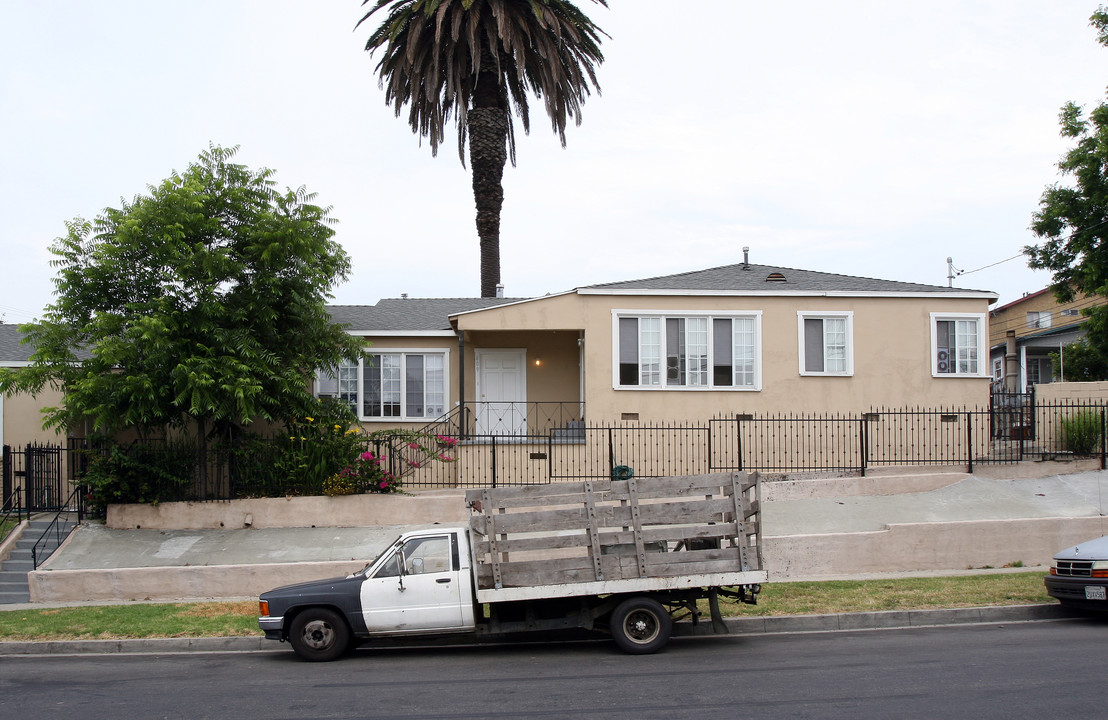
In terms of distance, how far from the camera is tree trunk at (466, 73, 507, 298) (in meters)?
26.1

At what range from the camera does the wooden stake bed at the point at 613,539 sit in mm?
9953

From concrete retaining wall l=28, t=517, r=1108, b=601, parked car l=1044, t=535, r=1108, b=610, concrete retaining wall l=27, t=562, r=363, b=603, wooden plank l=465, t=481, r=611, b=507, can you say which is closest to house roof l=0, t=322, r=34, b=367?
concrete retaining wall l=27, t=562, r=363, b=603

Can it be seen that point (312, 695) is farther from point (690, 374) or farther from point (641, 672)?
point (690, 374)

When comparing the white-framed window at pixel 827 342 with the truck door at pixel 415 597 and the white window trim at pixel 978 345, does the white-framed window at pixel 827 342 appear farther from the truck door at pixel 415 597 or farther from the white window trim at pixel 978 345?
the truck door at pixel 415 597

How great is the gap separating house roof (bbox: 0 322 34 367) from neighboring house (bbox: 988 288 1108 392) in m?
30.5

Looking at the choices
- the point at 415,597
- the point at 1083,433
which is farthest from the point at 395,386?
the point at 1083,433

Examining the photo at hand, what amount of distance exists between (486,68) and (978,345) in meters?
14.7

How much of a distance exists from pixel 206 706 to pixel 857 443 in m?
15.3

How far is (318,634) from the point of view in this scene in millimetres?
10289

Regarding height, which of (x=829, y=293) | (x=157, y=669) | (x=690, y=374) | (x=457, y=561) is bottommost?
(x=157, y=669)

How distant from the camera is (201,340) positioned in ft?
56.7

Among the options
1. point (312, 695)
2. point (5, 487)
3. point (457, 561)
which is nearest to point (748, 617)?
point (457, 561)

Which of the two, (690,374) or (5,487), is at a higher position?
(690,374)

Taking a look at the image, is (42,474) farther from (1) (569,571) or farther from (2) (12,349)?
(1) (569,571)
